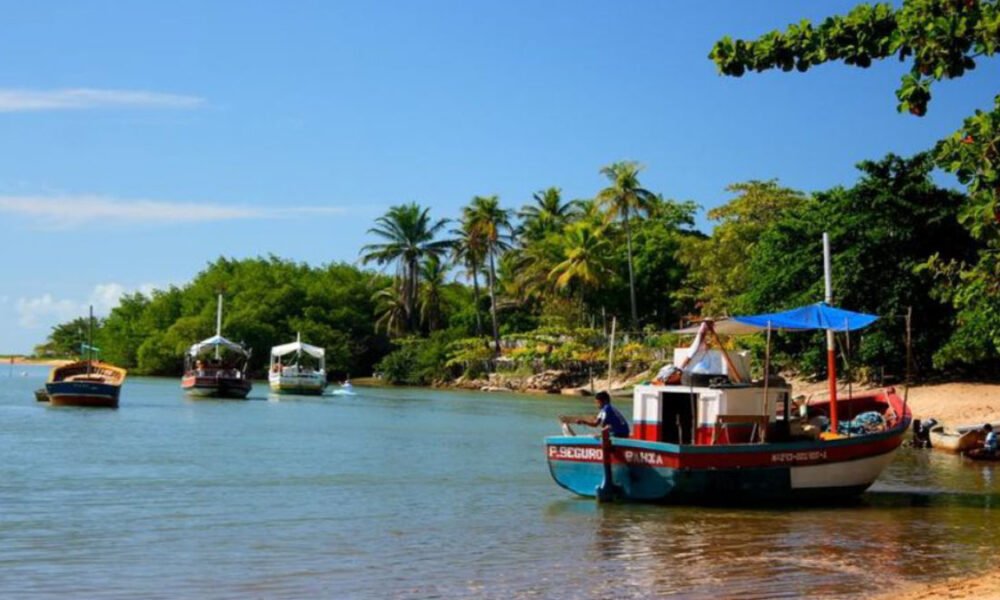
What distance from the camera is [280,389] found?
219 ft

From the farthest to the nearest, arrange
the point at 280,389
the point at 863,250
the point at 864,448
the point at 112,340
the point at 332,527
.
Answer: the point at 112,340, the point at 280,389, the point at 863,250, the point at 864,448, the point at 332,527

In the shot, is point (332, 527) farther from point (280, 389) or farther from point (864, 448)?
point (280, 389)

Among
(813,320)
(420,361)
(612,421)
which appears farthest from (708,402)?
(420,361)

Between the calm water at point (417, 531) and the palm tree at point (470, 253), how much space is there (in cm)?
5320

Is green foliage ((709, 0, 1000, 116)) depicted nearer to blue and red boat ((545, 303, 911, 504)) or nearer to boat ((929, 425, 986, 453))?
blue and red boat ((545, 303, 911, 504))

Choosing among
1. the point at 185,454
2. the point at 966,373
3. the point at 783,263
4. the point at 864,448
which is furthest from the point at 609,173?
the point at 864,448

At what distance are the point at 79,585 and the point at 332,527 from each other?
16.6 feet

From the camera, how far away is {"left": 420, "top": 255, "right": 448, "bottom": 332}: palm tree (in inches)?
3595

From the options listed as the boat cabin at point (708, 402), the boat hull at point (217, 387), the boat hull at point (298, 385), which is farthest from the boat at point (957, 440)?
the boat hull at point (298, 385)

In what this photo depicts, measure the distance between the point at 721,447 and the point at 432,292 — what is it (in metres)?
74.0

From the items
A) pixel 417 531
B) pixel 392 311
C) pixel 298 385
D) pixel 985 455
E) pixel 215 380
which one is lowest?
pixel 417 531

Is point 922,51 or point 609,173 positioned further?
point 609,173

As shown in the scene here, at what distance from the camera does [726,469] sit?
19078mm

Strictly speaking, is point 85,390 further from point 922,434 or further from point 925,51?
point 925,51
